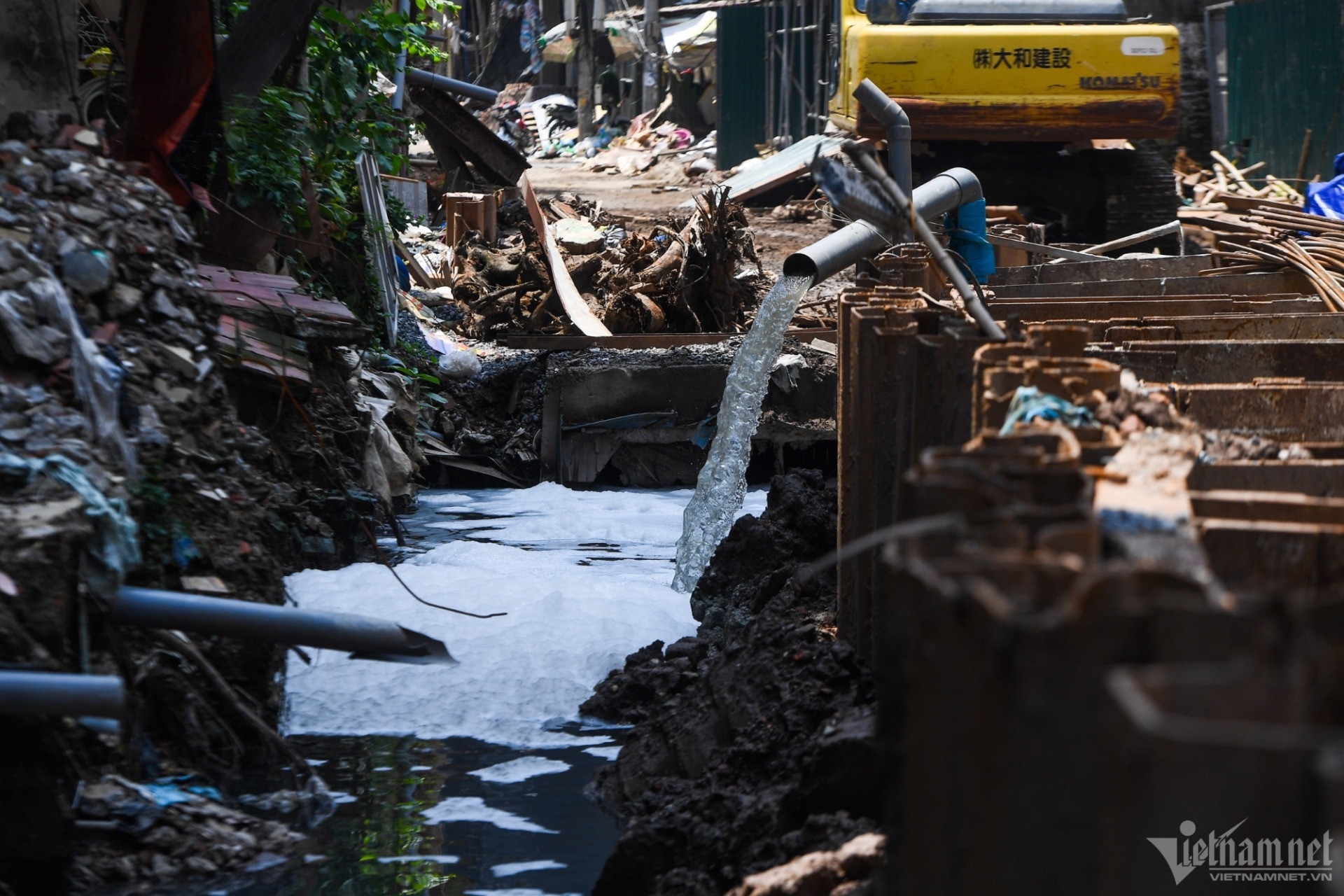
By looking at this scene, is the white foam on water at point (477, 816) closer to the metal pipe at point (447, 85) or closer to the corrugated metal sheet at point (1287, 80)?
the metal pipe at point (447, 85)

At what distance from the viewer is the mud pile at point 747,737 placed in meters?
4.16

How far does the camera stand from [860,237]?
7.04 metres

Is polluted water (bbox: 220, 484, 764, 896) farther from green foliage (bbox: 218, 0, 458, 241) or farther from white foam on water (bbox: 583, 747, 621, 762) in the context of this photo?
green foliage (bbox: 218, 0, 458, 241)

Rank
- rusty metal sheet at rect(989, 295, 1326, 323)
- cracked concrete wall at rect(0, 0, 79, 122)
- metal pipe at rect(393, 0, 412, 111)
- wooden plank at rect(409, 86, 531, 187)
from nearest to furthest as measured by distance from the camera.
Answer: rusty metal sheet at rect(989, 295, 1326, 323)
cracked concrete wall at rect(0, 0, 79, 122)
metal pipe at rect(393, 0, 412, 111)
wooden plank at rect(409, 86, 531, 187)

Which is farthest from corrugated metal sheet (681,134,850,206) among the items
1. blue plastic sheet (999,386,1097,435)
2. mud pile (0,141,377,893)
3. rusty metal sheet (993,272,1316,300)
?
blue plastic sheet (999,386,1097,435)

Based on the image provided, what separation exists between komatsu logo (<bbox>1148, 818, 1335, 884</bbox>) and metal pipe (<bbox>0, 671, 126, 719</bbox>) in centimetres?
315

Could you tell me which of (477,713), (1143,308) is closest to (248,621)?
(477,713)

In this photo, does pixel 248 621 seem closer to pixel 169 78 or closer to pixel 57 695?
pixel 57 695

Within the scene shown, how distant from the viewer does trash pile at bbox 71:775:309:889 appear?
15.0ft

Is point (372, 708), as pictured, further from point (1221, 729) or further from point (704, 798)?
point (1221, 729)

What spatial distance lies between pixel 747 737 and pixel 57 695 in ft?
7.49

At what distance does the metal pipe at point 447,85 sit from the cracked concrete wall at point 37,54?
406 inches

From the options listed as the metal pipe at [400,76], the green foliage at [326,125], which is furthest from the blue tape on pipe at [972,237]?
the metal pipe at [400,76]

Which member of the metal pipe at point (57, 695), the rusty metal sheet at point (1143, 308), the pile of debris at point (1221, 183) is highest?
the pile of debris at point (1221, 183)
